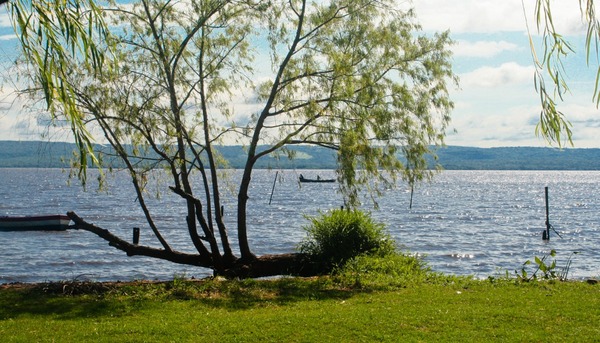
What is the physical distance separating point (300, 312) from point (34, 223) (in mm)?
41922

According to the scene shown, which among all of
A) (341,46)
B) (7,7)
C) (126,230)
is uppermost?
(341,46)

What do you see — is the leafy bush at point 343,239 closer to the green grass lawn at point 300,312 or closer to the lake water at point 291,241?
the lake water at point 291,241

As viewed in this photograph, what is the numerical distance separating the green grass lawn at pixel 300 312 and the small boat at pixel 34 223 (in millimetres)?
34431

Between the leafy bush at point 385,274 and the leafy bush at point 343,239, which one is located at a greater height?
the leafy bush at point 343,239

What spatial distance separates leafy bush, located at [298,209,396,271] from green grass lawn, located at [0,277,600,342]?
2.70 metres

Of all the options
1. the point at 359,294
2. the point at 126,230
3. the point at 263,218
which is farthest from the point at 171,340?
the point at 263,218

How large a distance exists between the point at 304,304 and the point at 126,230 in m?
42.5

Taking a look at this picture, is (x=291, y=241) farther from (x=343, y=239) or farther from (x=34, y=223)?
(x=343, y=239)

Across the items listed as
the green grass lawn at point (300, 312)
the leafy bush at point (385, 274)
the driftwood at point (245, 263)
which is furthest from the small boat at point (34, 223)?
the leafy bush at point (385, 274)

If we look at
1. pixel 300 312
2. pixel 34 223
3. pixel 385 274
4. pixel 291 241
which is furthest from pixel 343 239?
pixel 34 223

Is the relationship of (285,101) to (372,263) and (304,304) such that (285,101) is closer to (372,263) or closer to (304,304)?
(372,263)

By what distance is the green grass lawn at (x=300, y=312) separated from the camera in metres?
10.5

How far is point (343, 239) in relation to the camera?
63.1 feet

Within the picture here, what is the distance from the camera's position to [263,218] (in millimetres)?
63500
